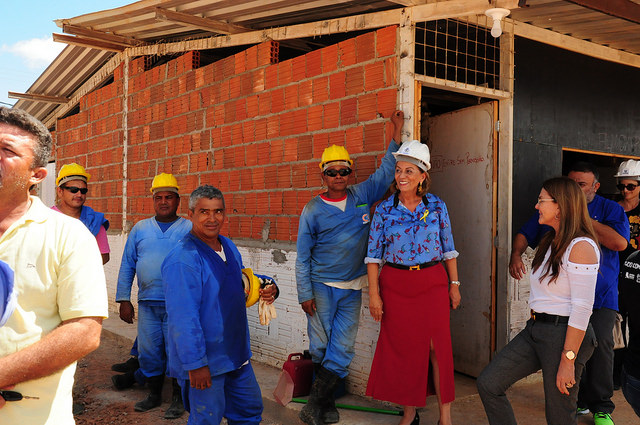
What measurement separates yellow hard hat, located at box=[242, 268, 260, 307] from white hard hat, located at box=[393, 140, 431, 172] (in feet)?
4.39

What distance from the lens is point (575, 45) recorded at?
5469 mm

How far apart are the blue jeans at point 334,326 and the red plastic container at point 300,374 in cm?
22

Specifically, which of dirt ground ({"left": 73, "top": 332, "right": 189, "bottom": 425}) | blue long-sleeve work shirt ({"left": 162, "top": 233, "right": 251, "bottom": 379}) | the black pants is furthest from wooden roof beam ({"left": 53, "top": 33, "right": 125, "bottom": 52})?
the black pants

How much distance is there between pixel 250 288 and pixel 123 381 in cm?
262

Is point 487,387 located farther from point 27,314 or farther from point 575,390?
point 27,314

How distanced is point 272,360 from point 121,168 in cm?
425

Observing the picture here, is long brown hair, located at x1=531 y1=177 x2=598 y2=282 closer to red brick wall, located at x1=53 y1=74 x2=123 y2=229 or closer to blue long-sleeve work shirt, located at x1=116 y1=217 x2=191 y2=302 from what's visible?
blue long-sleeve work shirt, located at x1=116 y1=217 x2=191 y2=302

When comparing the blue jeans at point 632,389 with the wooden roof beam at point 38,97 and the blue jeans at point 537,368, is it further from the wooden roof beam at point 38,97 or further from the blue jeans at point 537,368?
the wooden roof beam at point 38,97

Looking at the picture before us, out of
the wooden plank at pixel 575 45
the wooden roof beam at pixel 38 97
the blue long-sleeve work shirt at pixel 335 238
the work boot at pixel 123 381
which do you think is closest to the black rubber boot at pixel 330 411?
the blue long-sleeve work shirt at pixel 335 238

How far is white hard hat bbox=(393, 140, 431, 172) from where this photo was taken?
389cm

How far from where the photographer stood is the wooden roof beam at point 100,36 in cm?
698

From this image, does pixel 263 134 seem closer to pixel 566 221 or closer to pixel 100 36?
pixel 100 36

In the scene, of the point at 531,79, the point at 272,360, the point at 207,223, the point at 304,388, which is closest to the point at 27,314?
the point at 207,223

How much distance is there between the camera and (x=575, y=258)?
295 cm
